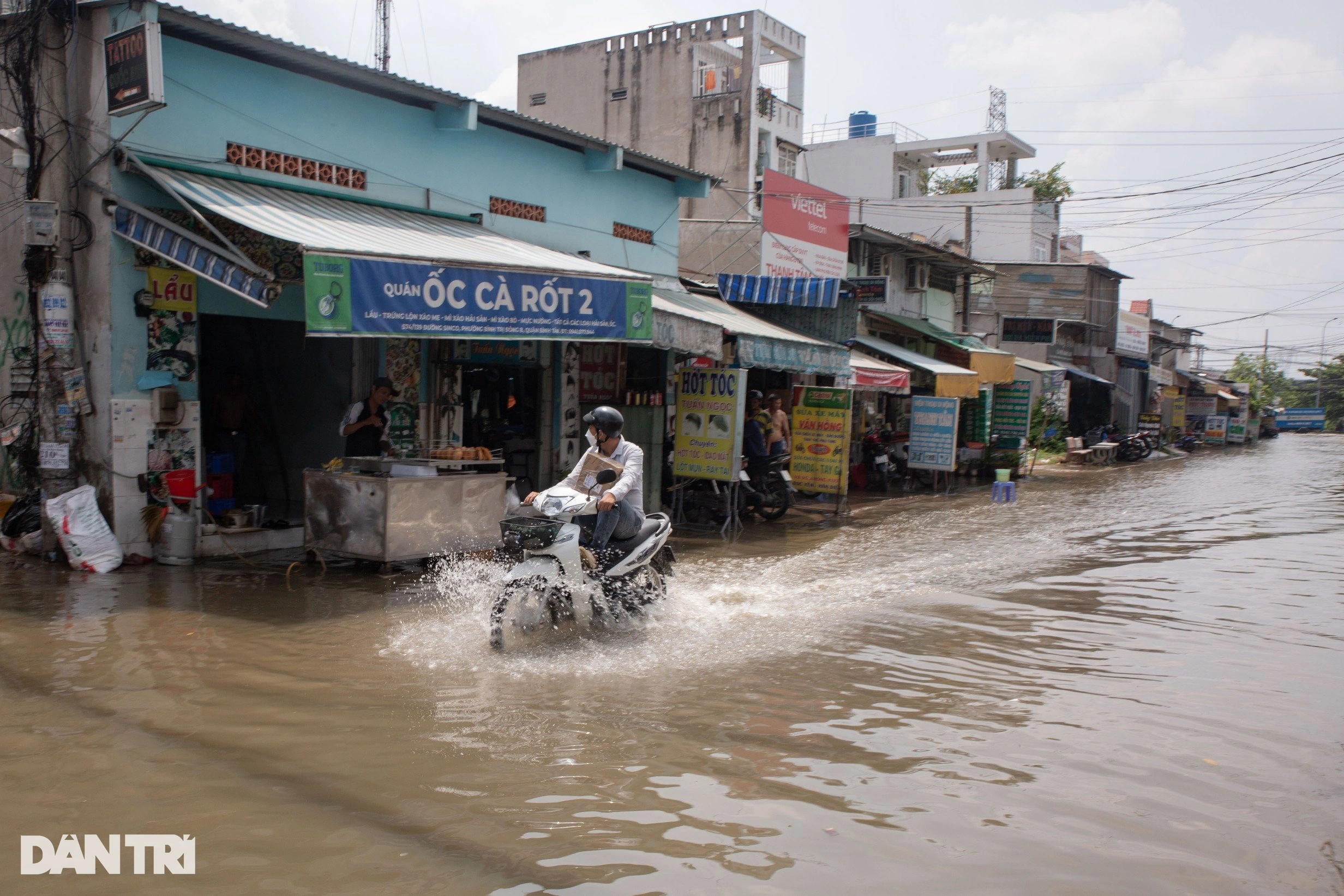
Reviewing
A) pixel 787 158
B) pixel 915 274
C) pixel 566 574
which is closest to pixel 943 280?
pixel 915 274

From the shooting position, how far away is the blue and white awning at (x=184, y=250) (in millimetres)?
7996

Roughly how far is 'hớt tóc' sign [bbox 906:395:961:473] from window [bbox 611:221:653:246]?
6471 millimetres

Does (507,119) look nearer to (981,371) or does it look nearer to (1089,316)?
(981,371)

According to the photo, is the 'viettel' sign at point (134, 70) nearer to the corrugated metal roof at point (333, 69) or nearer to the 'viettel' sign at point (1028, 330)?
the corrugated metal roof at point (333, 69)

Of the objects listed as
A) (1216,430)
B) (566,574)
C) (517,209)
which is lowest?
(566,574)

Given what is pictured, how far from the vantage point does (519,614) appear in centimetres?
676

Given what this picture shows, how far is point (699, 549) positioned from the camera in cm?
1177

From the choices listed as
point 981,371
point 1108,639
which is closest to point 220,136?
point 1108,639

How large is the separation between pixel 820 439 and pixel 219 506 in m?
8.62

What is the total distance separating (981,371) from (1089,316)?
16.6 m

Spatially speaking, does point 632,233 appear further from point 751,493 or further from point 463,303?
point 463,303

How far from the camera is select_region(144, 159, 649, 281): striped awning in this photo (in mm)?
8258

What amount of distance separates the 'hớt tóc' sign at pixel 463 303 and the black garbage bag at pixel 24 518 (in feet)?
12.0

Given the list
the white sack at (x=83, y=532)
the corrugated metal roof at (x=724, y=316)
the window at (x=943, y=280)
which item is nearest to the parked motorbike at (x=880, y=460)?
the corrugated metal roof at (x=724, y=316)
